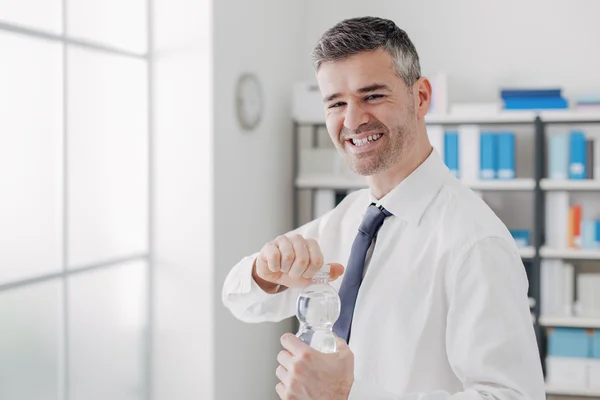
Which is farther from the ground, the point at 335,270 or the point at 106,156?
the point at 106,156

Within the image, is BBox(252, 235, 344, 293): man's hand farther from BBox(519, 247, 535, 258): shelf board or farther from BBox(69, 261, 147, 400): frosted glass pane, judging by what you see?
BBox(519, 247, 535, 258): shelf board

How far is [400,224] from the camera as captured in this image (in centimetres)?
160

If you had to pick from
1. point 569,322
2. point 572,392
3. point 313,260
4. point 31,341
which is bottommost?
point 572,392

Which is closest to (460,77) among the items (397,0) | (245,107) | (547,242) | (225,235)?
(397,0)

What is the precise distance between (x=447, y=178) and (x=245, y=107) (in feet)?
7.30

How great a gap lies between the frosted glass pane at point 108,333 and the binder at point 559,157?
7.46ft

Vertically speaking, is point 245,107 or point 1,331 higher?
point 245,107

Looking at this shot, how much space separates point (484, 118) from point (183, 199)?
1791 mm

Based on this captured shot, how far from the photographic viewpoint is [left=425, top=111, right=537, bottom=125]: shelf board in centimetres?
405

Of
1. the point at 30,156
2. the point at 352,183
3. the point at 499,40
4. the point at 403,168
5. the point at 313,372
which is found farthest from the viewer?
the point at 499,40

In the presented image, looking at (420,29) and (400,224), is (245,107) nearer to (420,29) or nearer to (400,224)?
(420,29)

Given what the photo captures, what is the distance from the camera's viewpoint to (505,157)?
4.09m

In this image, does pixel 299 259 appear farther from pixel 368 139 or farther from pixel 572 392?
pixel 572 392

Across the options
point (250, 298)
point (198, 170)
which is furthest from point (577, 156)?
point (250, 298)
